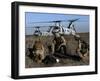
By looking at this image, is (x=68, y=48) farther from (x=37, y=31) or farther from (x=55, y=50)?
(x=37, y=31)

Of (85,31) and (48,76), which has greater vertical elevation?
(85,31)

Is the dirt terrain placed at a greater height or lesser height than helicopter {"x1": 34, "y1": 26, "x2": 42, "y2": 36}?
lesser

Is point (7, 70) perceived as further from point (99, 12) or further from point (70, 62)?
point (99, 12)

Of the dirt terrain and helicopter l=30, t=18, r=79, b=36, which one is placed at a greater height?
helicopter l=30, t=18, r=79, b=36

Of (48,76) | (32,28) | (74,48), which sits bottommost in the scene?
(48,76)

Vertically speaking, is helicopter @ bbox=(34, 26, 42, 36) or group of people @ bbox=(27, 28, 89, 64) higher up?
helicopter @ bbox=(34, 26, 42, 36)

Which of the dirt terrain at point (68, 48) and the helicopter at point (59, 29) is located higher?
the helicopter at point (59, 29)

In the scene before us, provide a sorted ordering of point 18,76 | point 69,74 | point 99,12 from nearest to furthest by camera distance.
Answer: point 18,76, point 69,74, point 99,12

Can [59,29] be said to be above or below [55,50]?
above

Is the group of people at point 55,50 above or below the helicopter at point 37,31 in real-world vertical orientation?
below

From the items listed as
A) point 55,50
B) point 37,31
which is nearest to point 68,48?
point 55,50

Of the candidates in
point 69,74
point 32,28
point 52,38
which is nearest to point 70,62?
point 69,74
